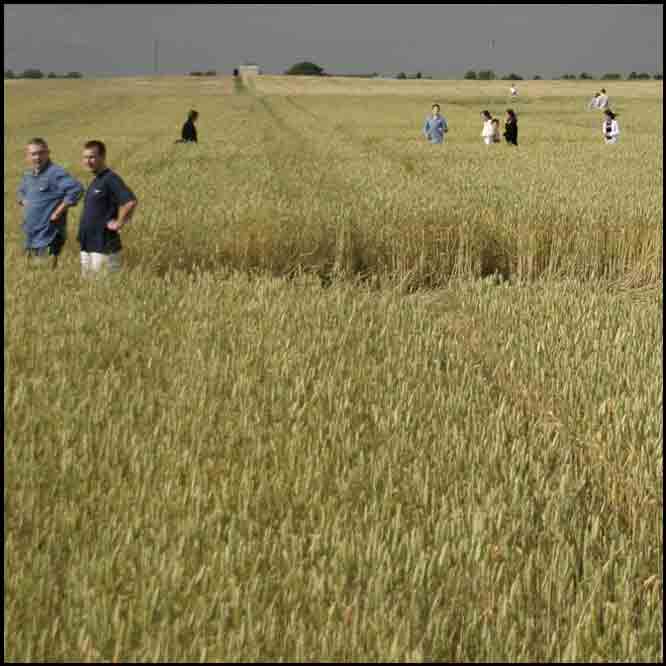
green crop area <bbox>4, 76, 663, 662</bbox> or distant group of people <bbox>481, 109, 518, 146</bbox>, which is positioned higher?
distant group of people <bbox>481, 109, 518, 146</bbox>

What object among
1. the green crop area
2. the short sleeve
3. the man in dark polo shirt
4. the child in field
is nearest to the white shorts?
the man in dark polo shirt

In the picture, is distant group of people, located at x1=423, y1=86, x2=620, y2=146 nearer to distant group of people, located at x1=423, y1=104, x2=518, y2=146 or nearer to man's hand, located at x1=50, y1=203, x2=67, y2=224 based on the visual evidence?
distant group of people, located at x1=423, y1=104, x2=518, y2=146

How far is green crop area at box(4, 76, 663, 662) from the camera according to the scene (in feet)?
8.01

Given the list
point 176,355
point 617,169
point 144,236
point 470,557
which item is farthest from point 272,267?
point 617,169

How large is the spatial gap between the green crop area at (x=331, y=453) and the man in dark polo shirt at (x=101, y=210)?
33 centimetres

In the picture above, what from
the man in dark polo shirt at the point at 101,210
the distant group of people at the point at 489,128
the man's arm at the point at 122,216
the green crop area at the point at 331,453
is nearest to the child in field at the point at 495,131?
the distant group of people at the point at 489,128

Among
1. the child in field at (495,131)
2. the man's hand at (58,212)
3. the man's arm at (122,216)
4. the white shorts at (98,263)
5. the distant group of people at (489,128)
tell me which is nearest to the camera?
the man's arm at (122,216)

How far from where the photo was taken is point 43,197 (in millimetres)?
8203

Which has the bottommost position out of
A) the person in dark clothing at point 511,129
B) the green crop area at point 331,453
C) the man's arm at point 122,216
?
the green crop area at point 331,453

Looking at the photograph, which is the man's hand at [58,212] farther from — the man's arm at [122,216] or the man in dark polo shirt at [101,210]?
the man's arm at [122,216]

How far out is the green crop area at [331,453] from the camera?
8.01ft

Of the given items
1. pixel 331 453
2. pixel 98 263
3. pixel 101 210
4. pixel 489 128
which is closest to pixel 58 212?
pixel 101 210

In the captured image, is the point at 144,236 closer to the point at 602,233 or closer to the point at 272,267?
the point at 272,267

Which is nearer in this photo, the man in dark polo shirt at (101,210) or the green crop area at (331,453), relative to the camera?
the green crop area at (331,453)
